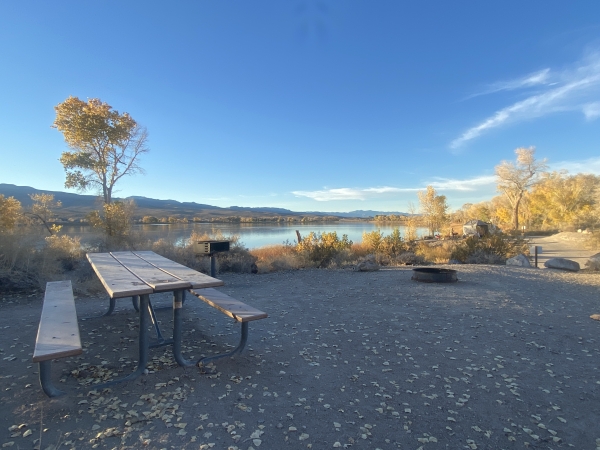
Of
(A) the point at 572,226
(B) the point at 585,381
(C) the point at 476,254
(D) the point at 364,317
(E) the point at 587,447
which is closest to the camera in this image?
(E) the point at 587,447

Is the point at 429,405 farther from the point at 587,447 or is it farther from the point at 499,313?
the point at 499,313

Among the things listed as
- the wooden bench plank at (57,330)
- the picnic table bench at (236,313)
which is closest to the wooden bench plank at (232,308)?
the picnic table bench at (236,313)

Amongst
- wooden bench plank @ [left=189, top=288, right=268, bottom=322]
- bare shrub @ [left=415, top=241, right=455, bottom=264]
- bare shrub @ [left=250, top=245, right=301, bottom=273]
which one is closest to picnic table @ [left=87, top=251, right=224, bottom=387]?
wooden bench plank @ [left=189, top=288, right=268, bottom=322]

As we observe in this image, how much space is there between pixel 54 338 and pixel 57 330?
6.8 inches

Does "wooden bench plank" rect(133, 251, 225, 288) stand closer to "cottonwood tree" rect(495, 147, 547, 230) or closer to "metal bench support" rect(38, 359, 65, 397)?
"metal bench support" rect(38, 359, 65, 397)

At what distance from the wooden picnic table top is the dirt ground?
0.65 metres

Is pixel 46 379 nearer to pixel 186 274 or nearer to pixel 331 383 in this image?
pixel 186 274

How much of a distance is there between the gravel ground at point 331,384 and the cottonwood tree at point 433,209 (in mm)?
19464

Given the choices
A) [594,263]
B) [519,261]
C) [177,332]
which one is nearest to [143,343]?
[177,332]

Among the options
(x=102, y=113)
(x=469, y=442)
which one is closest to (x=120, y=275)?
(x=469, y=442)

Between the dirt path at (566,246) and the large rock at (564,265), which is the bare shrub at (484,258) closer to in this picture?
the large rock at (564,265)

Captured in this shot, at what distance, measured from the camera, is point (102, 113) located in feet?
38.1

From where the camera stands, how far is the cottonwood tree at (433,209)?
2336cm

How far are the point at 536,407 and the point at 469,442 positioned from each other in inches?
26.9
